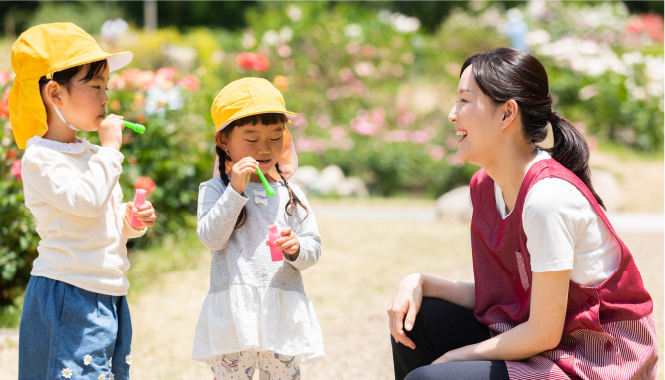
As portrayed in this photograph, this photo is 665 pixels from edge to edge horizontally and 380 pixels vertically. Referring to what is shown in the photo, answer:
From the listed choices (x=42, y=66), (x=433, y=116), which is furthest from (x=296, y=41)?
(x=42, y=66)

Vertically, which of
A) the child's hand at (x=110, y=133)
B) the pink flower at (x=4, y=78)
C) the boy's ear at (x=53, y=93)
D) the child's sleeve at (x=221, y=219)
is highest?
the boy's ear at (x=53, y=93)

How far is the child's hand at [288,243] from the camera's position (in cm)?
171

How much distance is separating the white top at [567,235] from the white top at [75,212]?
1125 millimetres

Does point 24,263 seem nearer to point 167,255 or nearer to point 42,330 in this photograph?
point 167,255

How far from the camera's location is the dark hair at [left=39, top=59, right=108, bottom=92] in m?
1.74

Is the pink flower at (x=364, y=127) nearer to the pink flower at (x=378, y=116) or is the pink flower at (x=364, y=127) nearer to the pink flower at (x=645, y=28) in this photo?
the pink flower at (x=378, y=116)

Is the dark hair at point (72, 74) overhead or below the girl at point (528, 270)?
overhead

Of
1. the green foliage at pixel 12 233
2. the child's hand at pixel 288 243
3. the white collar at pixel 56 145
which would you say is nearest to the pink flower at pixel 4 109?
the green foliage at pixel 12 233

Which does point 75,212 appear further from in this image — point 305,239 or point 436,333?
point 436,333

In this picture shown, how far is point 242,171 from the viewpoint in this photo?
1.74 meters

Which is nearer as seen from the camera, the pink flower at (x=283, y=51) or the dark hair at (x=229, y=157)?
the dark hair at (x=229, y=157)

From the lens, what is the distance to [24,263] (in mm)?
3291

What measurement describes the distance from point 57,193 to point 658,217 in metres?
6.39

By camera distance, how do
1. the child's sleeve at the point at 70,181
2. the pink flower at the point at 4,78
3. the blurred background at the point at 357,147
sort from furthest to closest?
the pink flower at the point at 4,78 < the blurred background at the point at 357,147 < the child's sleeve at the point at 70,181
